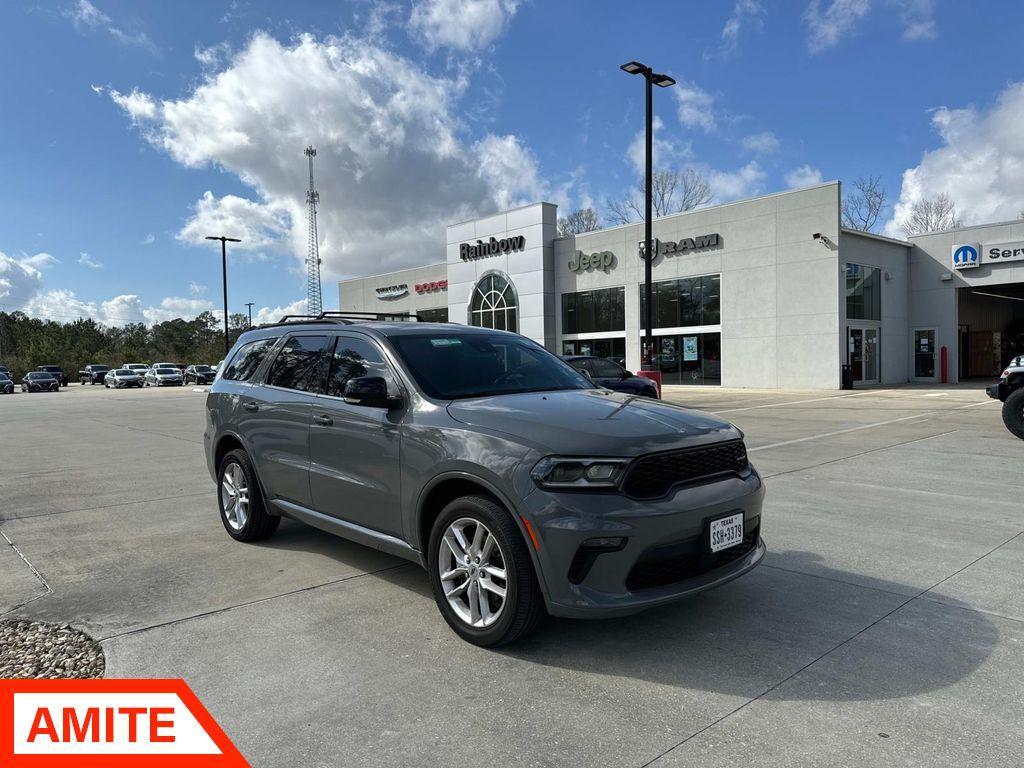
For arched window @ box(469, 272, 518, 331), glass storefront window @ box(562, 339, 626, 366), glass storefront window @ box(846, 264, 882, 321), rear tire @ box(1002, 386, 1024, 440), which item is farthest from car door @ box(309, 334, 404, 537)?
arched window @ box(469, 272, 518, 331)

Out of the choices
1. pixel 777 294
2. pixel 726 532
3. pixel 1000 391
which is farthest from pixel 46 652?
pixel 777 294

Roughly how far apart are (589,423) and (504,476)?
0.52m

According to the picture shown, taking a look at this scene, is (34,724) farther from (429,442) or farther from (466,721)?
(429,442)

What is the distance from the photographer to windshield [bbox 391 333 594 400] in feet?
14.4

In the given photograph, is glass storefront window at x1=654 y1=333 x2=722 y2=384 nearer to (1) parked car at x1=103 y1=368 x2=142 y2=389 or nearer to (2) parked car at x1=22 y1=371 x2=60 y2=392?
(1) parked car at x1=103 y1=368 x2=142 y2=389

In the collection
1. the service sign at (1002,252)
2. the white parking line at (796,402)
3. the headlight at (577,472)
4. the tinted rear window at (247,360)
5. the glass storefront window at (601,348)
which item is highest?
the service sign at (1002,252)

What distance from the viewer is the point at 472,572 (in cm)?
369

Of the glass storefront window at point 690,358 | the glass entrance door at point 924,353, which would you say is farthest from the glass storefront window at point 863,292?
the glass storefront window at point 690,358

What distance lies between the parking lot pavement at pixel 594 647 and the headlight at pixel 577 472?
2.96 feet

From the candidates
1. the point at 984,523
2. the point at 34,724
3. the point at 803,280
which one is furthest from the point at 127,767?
the point at 803,280

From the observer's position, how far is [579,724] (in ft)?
9.55

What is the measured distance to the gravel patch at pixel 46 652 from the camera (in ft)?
11.4

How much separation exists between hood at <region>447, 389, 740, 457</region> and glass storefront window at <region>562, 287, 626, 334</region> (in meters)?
28.8

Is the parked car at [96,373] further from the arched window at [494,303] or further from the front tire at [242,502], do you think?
the front tire at [242,502]
